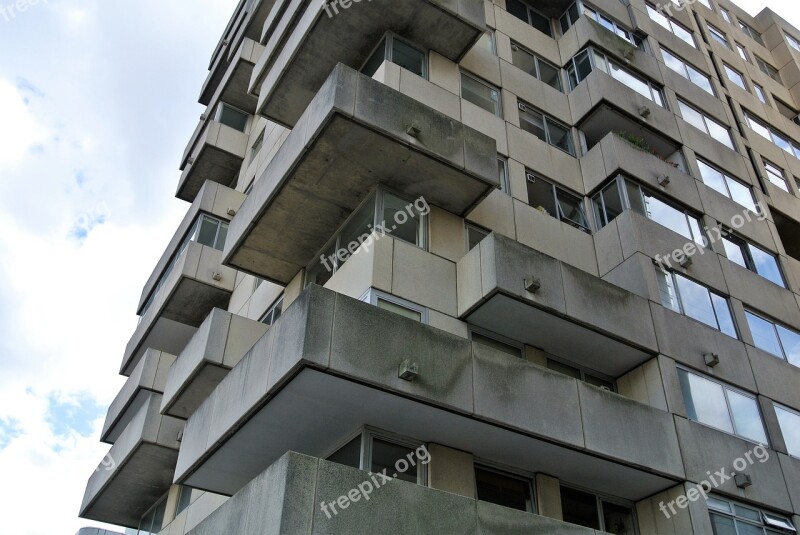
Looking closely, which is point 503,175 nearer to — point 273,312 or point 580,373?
point 580,373

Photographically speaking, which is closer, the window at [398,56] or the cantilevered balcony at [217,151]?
the window at [398,56]

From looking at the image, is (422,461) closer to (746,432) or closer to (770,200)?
(746,432)

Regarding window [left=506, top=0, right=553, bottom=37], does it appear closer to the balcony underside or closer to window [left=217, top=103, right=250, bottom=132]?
window [left=217, top=103, right=250, bottom=132]

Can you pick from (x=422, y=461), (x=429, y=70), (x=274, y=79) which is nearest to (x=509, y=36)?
(x=429, y=70)

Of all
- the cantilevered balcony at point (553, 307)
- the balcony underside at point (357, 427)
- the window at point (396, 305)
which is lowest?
the balcony underside at point (357, 427)

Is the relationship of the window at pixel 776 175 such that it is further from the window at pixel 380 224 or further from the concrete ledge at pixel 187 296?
the concrete ledge at pixel 187 296

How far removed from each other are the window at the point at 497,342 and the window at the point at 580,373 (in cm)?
95

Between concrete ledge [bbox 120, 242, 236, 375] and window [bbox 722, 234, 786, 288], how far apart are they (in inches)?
550

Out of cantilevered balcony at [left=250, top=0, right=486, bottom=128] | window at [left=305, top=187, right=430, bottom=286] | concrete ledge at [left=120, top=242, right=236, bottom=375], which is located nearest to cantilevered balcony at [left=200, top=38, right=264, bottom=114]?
cantilevered balcony at [left=250, top=0, right=486, bottom=128]

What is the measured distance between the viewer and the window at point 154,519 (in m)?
20.7

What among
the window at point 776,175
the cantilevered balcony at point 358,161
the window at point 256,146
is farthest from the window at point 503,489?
the window at point 776,175

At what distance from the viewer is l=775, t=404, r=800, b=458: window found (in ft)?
51.4

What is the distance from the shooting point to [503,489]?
1250 centimetres

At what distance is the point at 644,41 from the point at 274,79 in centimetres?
1266
